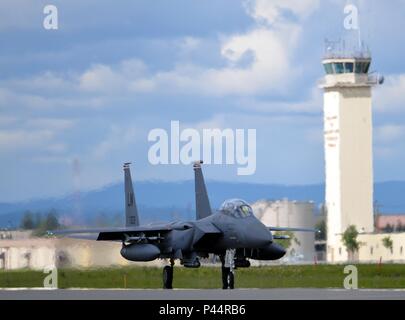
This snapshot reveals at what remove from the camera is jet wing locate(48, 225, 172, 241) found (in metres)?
41.8

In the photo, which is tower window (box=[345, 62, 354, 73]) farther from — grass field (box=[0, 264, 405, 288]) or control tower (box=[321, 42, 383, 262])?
grass field (box=[0, 264, 405, 288])

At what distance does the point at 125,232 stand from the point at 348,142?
93.2 m

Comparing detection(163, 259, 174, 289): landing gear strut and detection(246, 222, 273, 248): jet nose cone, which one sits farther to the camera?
detection(163, 259, 174, 289): landing gear strut

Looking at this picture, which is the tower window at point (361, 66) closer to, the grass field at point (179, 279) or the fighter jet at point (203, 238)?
the grass field at point (179, 279)

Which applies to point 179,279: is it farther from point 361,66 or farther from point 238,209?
point 361,66

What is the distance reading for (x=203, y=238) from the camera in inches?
1564

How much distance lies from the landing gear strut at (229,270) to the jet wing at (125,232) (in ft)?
9.13

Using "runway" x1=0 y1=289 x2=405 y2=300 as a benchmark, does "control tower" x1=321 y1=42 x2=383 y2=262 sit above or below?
above

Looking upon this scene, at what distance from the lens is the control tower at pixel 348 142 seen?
131m

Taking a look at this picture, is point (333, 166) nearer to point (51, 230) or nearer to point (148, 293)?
point (51, 230)

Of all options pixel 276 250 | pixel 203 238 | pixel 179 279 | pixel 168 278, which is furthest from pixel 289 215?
pixel 276 250

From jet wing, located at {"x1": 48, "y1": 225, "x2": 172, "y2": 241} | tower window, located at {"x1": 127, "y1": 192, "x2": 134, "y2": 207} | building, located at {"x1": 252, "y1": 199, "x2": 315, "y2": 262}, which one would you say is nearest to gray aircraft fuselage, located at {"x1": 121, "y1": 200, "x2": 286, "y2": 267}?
jet wing, located at {"x1": 48, "y1": 225, "x2": 172, "y2": 241}

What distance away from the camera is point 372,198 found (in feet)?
433
